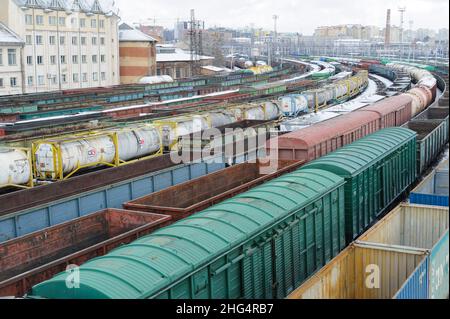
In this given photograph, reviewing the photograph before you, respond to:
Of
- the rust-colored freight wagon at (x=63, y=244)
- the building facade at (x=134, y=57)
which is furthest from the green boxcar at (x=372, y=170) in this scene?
the building facade at (x=134, y=57)

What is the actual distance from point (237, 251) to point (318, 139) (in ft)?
42.0

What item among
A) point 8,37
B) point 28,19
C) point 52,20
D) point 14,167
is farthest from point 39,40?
point 14,167

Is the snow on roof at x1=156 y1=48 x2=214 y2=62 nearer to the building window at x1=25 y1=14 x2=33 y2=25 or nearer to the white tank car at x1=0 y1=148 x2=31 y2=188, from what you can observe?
the building window at x1=25 y1=14 x2=33 y2=25

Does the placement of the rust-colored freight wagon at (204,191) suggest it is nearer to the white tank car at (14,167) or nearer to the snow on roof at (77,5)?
the white tank car at (14,167)

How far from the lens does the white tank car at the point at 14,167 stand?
66.6 ft

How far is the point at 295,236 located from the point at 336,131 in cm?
1312

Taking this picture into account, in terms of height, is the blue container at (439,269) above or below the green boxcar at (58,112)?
below

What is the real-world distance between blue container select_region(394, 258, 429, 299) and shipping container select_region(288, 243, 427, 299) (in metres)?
0.46

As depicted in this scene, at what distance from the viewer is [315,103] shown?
47.9m

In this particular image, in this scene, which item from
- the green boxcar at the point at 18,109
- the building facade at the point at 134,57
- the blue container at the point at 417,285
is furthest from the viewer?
the building facade at the point at 134,57

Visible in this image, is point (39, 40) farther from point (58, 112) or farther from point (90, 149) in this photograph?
point (90, 149)

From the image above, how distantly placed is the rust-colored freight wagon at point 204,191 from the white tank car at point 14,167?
6.10 meters

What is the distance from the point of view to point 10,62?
57.8 metres
